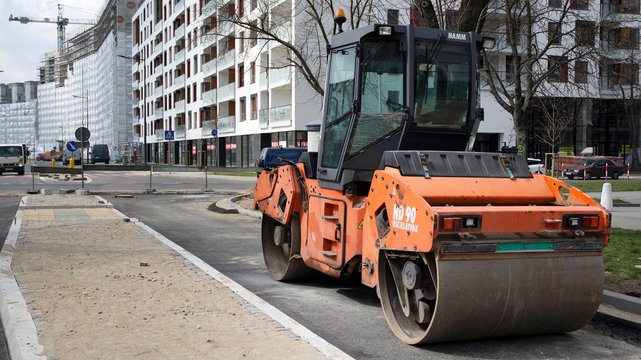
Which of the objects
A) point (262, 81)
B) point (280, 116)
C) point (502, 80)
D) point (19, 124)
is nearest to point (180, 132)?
point (262, 81)

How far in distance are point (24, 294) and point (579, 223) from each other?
5.44m

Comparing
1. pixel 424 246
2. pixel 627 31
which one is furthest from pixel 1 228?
pixel 627 31

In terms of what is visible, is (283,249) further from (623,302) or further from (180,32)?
(180,32)

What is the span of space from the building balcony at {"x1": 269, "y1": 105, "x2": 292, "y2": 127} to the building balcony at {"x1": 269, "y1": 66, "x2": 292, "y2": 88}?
1.62 meters

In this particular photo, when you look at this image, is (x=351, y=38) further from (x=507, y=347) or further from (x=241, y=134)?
(x=241, y=134)

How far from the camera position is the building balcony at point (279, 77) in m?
45.4

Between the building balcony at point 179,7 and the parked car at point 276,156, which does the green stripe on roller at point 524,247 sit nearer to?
the parked car at point 276,156

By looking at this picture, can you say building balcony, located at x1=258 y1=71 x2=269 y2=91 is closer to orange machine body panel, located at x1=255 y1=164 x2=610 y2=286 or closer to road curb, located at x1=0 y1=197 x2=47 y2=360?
road curb, located at x1=0 y1=197 x2=47 y2=360

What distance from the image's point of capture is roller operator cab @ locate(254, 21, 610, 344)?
514cm

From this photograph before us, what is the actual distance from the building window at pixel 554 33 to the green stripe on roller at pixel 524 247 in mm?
9492

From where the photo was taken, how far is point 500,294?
5.17m

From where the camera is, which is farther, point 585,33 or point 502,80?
point 502,80

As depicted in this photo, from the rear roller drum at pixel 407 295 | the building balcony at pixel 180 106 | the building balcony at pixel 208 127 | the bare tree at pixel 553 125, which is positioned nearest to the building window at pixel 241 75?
the building balcony at pixel 208 127

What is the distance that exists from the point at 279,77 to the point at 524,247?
4232 cm
